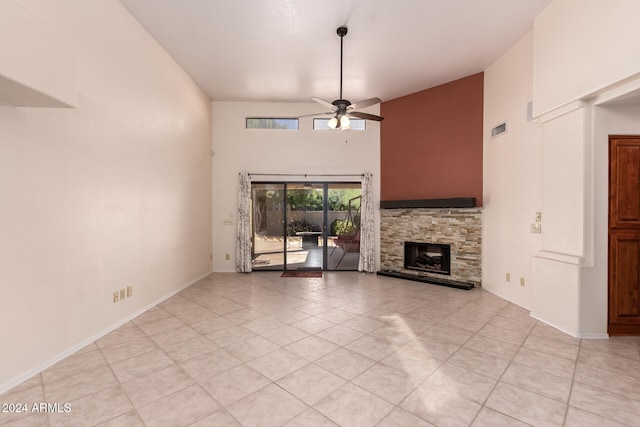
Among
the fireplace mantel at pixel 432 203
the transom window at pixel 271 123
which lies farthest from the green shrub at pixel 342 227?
the transom window at pixel 271 123

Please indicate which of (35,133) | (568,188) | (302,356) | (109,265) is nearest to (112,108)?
(35,133)

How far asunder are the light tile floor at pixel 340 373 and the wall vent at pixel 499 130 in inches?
110

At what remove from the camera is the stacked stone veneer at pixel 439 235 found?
516cm

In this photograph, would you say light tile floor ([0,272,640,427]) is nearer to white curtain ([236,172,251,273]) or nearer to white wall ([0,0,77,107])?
white wall ([0,0,77,107])

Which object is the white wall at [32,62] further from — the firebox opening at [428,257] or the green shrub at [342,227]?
the firebox opening at [428,257]

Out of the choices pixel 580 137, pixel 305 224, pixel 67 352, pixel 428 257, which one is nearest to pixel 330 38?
pixel 580 137

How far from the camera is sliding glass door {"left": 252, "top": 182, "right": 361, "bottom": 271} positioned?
21.7ft

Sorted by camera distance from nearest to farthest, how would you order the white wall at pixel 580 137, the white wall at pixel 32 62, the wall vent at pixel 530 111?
the white wall at pixel 32 62 < the white wall at pixel 580 137 < the wall vent at pixel 530 111

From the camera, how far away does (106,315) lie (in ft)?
10.5

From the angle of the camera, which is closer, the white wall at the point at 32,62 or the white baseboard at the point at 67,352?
the white wall at the point at 32,62

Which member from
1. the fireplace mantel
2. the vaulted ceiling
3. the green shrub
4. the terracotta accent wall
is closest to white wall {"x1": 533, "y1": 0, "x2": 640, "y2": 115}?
the vaulted ceiling

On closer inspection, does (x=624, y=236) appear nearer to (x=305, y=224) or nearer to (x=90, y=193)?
(x=305, y=224)

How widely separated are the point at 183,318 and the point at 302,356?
1886mm

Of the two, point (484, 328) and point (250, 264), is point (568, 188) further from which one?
point (250, 264)
